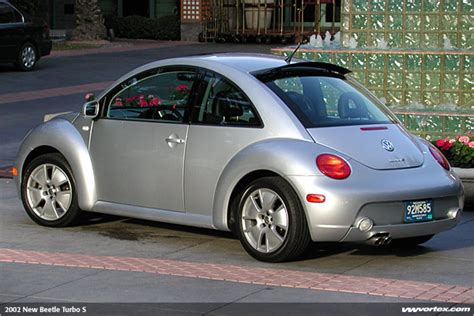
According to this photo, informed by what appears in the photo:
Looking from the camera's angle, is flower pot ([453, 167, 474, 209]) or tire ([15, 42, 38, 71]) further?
tire ([15, 42, 38, 71])

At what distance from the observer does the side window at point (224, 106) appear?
360 inches

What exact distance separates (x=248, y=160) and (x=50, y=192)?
2101mm

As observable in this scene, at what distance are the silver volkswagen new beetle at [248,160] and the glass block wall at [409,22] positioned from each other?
17.8 ft

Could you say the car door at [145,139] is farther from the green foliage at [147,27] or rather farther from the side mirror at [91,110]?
the green foliage at [147,27]

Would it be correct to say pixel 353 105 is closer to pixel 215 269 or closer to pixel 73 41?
pixel 215 269

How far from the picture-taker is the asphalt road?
24.9ft

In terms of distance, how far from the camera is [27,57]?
86.3ft

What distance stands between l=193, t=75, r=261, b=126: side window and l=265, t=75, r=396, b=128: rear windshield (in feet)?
0.82

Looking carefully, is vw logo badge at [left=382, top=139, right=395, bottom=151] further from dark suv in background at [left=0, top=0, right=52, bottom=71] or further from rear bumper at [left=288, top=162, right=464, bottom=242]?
dark suv in background at [left=0, top=0, right=52, bottom=71]

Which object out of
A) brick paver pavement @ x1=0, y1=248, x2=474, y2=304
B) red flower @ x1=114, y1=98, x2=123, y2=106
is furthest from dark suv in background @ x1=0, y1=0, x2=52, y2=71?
brick paver pavement @ x1=0, y1=248, x2=474, y2=304

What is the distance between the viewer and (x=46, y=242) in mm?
9578

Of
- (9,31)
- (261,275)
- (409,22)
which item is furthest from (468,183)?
(9,31)

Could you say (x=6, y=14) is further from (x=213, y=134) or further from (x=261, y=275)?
(x=261, y=275)

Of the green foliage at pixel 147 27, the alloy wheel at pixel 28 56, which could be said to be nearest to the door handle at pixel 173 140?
the alloy wheel at pixel 28 56
